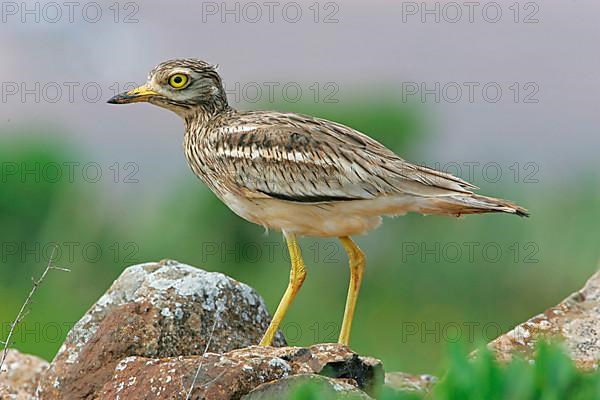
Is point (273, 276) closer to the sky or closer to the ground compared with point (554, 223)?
closer to the ground

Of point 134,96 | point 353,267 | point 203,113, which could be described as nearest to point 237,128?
point 203,113

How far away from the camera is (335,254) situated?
15.7 metres

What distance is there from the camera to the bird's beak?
8758mm

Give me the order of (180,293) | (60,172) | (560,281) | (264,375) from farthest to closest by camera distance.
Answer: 1. (60,172)
2. (560,281)
3. (180,293)
4. (264,375)

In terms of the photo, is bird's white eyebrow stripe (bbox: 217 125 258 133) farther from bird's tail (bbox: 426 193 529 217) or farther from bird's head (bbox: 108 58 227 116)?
bird's tail (bbox: 426 193 529 217)

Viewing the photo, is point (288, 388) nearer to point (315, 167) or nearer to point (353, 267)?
point (315, 167)

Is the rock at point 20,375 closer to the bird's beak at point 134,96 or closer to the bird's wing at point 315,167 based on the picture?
the bird's beak at point 134,96

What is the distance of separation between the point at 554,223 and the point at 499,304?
158cm

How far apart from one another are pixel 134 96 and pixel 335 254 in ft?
24.2

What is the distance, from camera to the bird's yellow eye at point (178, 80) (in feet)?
29.0

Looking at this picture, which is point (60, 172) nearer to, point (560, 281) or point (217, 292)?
point (560, 281)

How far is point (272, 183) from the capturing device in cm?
830

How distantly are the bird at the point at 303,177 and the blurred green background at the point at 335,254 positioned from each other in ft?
22.5

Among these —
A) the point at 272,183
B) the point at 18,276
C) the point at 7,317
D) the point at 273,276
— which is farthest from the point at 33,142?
the point at 272,183
